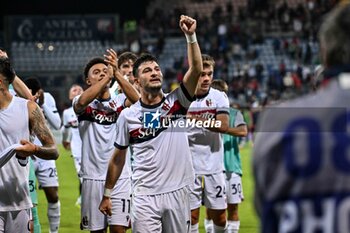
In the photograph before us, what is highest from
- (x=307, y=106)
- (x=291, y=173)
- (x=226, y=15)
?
(x=226, y=15)

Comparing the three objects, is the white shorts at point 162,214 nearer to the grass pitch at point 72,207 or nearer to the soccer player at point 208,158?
the grass pitch at point 72,207

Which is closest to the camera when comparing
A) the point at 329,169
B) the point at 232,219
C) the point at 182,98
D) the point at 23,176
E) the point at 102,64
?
the point at 329,169

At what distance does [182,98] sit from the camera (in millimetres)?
6957

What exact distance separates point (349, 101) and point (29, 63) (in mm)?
35305

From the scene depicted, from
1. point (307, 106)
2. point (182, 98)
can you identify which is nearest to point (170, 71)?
point (182, 98)

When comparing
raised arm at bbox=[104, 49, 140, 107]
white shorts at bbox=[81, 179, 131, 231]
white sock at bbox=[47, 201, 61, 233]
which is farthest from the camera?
white sock at bbox=[47, 201, 61, 233]

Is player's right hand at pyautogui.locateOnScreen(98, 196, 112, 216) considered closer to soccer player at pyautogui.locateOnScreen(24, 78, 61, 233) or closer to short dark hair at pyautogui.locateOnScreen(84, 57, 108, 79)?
short dark hair at pyautogui.locateOnScreen(84, 57, 108, 79)

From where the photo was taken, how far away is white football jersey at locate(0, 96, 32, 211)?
6383 millimetres

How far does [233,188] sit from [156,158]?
12.7ft

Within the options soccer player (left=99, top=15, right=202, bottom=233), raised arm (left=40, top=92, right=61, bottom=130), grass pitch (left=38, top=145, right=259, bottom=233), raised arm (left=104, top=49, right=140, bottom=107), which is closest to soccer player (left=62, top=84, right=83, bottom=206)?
grass pitch (left=38, top=145, right=259, bottom=233)

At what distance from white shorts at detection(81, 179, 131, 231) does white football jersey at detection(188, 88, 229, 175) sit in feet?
4.33

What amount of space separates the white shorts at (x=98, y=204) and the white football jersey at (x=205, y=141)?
132 cm

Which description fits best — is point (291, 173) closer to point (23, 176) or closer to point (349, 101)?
point (349, 101)

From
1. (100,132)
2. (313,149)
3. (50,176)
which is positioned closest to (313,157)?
(313,149)
